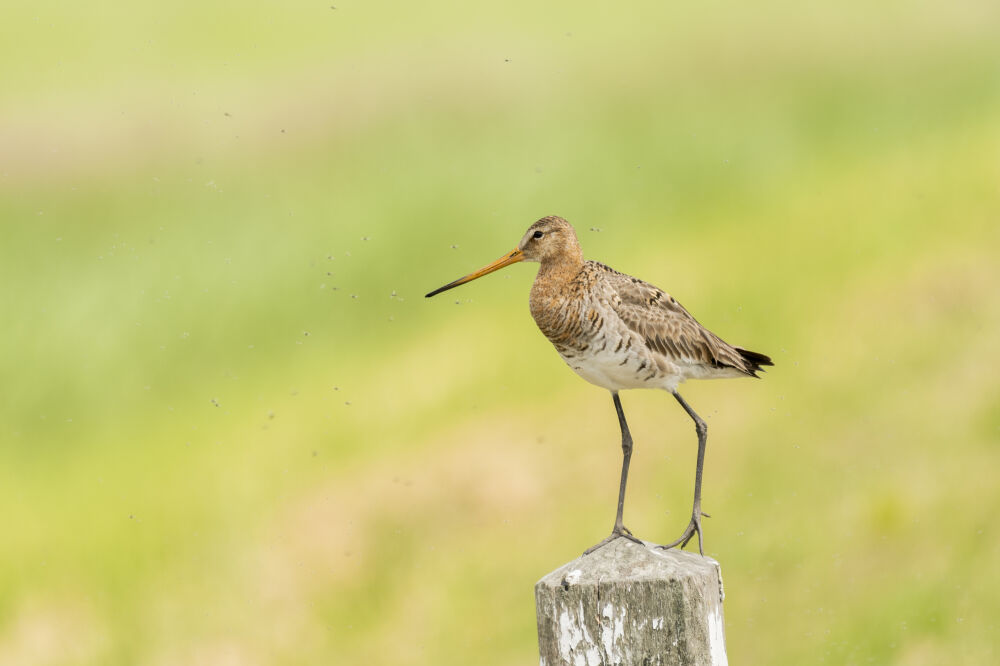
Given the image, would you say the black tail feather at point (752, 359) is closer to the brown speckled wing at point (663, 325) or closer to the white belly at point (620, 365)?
the brown speckled wing at point (663, 325)

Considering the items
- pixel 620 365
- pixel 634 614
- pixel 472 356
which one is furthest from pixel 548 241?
pixel 472 356

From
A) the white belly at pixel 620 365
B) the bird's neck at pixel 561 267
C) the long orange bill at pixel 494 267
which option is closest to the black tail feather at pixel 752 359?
the white belly at pixel 620 365

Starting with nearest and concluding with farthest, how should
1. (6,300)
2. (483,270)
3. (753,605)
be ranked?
1. (483,270)
2. (753,605)
3. (6,300)

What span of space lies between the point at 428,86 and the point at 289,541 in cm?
1038

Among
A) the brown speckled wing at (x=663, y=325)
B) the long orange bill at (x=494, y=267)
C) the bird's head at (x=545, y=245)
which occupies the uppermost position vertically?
the bird's head at (x=545, y=245)

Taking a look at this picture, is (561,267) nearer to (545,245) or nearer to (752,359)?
(545,245)

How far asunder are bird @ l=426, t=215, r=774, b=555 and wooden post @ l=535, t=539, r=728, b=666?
198cm

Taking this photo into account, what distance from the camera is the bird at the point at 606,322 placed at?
7137mm

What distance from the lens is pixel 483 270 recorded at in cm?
691

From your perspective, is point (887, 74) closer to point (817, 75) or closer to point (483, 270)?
point (817, 75)

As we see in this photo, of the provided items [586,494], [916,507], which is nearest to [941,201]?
[916,507]

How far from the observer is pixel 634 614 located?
4.73 m

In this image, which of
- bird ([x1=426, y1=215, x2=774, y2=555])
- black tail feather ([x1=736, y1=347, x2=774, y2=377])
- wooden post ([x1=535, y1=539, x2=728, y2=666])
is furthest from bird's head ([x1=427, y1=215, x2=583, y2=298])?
wooden post ([x1=535, y1=539, x2=728, y2=666])

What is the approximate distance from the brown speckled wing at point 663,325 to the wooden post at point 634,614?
268 centimetres
